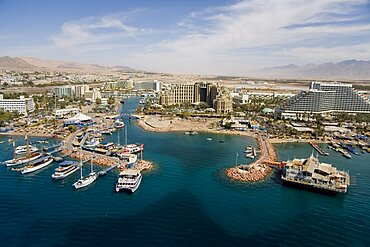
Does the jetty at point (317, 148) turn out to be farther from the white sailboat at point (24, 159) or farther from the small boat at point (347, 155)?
the white sailboat at point (24, 159)

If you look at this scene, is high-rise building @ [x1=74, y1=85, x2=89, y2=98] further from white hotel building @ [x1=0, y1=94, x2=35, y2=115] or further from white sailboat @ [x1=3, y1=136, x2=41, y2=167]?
white sailboat @ [x1=3, y1=136, x2=41, y2=167]

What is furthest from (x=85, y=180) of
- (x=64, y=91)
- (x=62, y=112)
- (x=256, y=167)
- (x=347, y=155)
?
(x=64, y=91)

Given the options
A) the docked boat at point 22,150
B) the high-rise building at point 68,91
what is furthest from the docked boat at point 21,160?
the high-rise building at point 68,91

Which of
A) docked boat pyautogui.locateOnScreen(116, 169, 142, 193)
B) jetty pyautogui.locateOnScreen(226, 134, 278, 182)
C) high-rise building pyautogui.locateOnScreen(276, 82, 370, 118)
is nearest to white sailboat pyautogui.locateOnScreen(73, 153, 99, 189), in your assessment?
docked boat pyautogui.locateOnScreen(116, 169, 142, 193)

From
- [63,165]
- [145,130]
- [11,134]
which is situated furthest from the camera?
[145,130]

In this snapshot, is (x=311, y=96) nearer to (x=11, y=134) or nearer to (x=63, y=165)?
(x=63, y=165)

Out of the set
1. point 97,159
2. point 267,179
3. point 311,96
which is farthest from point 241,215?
point 311,96
